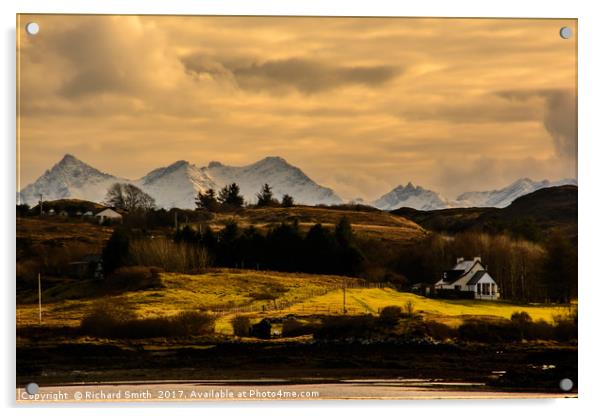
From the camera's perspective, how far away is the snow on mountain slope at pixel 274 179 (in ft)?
32.1

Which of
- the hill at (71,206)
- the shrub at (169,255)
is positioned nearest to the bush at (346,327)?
the shrub at (169,255)

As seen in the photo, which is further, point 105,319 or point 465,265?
point 465,265

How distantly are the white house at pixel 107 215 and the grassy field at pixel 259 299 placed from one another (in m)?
0.58

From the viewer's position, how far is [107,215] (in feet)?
32.2

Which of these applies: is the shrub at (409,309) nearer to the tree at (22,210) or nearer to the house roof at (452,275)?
the house roof at (452,275)

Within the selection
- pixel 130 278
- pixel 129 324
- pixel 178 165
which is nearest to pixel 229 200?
pixel 178 165

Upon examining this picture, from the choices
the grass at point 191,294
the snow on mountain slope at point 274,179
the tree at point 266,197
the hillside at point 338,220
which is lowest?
the grass at point 191,294

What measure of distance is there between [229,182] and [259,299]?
1.12 meters

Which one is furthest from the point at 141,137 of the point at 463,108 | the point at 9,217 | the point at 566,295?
the point at 566,295

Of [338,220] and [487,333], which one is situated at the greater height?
[338,220]

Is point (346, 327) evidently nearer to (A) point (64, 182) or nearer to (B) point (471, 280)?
(B) point (471, 280)

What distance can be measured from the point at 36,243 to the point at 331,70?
9.95 feet

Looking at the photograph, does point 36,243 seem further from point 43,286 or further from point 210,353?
point 210,353

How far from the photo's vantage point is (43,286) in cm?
962
